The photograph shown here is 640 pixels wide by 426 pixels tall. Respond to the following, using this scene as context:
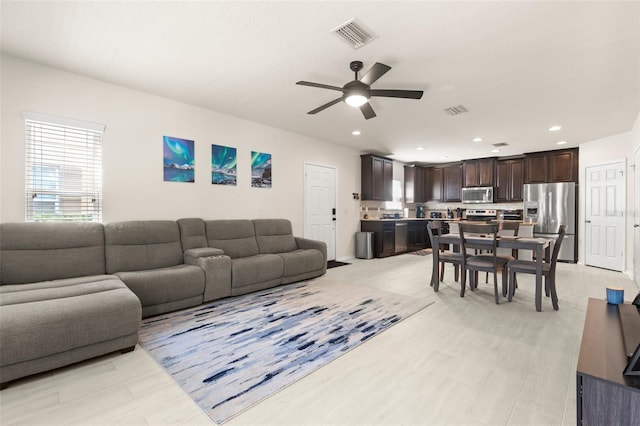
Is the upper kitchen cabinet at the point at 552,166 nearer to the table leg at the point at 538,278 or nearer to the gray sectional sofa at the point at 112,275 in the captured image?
the table leg at the point at 538,278

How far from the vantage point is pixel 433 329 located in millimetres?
2760

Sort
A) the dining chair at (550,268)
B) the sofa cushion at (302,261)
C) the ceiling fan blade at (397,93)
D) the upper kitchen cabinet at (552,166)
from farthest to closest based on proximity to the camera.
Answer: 1. the upper kitchen cabinet at (552,166)
2. the sofa cushion at (302,261)
3. the dining chair at (550,268)
4. the ceiling fan blade at (397,93)

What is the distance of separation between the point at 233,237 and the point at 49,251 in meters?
2.02

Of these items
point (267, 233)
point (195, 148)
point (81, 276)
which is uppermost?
point (195, 148)

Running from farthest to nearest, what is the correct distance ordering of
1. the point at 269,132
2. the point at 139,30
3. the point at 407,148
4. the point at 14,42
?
the point at 407,148 < the point at 269,132 < the point at 14,42 < the point at 139,30

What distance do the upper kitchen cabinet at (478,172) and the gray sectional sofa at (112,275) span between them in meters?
5.50

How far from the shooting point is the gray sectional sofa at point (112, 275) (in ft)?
6.35

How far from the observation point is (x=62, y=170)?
128 inches

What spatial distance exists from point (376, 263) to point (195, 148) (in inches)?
163

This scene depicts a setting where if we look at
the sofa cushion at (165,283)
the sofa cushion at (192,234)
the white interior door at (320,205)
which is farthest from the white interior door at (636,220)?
the sofa cushion at (192,234)

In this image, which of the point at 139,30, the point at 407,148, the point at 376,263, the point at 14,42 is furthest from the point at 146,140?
the point at 407,148

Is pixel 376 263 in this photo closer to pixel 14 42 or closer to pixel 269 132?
pixel 269 132

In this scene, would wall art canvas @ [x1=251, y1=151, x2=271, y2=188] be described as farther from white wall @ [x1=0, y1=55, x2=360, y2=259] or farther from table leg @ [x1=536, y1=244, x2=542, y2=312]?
table leg @ [x1=536, y1=244, x2=542, y2=312]

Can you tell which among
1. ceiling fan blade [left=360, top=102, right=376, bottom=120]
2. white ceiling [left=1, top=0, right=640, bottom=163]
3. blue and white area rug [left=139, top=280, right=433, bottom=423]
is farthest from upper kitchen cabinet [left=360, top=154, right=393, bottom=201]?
ceiling fan blade [left=360, top=102, right=376, bottom=120]
